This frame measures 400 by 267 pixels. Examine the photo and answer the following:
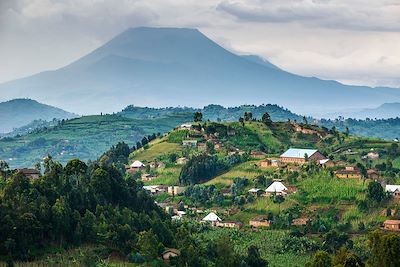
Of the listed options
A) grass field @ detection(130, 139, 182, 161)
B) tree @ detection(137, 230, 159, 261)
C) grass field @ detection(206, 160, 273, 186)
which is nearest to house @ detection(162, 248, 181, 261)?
tree @ detection(137, 230, 159, 261)

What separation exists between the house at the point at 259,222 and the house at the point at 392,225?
8.87 m

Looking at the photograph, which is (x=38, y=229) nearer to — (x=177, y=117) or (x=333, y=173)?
(x=333, y=173)

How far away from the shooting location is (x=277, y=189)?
6744cm

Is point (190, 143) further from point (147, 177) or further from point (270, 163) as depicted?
point (270, 163)

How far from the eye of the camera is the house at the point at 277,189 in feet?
219

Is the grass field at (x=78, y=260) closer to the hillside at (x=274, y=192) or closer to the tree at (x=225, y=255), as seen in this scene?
the tree at (x=225, y=255)

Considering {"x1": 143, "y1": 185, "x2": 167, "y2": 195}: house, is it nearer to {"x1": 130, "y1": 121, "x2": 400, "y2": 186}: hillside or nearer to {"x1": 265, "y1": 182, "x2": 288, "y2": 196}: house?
{"x1": 130, "y1": 121, "x2": 400, "y2": 186}: hillside

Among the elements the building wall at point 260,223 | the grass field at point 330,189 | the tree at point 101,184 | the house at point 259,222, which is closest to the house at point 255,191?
the grass field at point 330,189

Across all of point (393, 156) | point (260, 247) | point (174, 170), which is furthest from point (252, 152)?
point (260, 247)

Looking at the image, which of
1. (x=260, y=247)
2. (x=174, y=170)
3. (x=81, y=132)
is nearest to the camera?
(x=260, y=247)

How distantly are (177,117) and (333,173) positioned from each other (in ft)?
363

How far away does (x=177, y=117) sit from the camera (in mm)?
178250

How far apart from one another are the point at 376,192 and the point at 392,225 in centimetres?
461

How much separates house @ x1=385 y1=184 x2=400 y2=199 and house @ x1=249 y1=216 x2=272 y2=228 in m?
9.82
